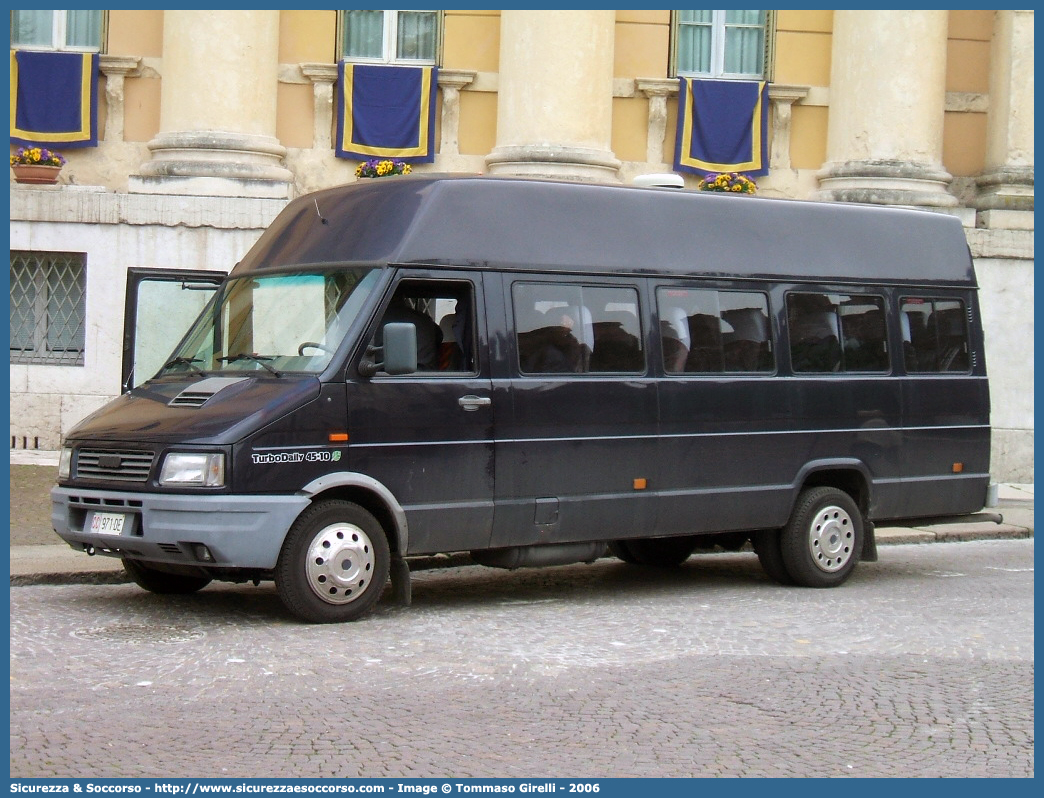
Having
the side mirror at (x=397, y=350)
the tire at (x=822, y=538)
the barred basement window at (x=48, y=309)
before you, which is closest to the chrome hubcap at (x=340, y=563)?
the side mirror at (x=397, y=350)

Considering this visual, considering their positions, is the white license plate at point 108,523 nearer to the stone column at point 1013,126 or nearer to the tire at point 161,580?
the tire at point 161,580

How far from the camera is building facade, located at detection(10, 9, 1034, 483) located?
17750 mm

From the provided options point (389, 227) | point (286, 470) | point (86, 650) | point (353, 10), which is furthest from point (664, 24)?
point (86, 650)

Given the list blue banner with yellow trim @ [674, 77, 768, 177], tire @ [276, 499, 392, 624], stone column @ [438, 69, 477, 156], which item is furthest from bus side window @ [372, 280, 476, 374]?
blue banner with yellow trim @ [674, 77, 768, 177]

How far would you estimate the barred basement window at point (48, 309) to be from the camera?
18.0 metres

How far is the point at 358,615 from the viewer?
9.41 meters

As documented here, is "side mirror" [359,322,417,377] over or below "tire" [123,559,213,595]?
over

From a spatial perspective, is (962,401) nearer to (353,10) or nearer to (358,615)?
(358,615)

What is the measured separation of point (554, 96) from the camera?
1862 cm

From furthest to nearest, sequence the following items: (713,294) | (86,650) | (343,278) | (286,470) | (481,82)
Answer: (481,82)
(713,294)
(343,278)
(286,470)
(86,650)

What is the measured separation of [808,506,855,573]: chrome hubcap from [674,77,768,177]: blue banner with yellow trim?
8.99m

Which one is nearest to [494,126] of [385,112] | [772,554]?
[385,112]

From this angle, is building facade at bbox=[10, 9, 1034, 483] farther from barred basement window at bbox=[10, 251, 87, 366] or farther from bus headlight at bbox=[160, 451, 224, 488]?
bus headlight at bbox=[160, 451, 224, 488]
